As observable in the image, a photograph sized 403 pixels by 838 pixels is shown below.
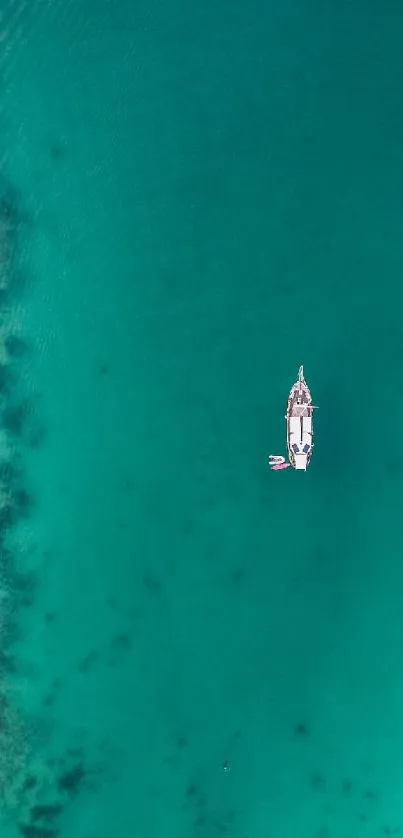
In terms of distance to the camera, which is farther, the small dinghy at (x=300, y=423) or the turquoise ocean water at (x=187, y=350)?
the turquoise ocean water at (x=187, y=350)

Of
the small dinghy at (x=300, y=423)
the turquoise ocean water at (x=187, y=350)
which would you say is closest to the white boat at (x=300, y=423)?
the small dinghy at (x=300, y=423)

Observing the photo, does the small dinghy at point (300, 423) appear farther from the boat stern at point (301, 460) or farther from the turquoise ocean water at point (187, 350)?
the turquoise ocean water at point (187, 350)

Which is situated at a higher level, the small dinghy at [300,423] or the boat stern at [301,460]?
the small dinghy at [300,423]

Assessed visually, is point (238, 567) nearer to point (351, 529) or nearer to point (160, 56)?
point (351, 529)

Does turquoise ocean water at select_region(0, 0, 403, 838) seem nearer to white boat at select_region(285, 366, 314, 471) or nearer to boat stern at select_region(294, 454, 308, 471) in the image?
white boat at select_region(285, 366, 314, 471)

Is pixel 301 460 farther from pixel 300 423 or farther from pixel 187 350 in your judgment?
pixel 187 350
